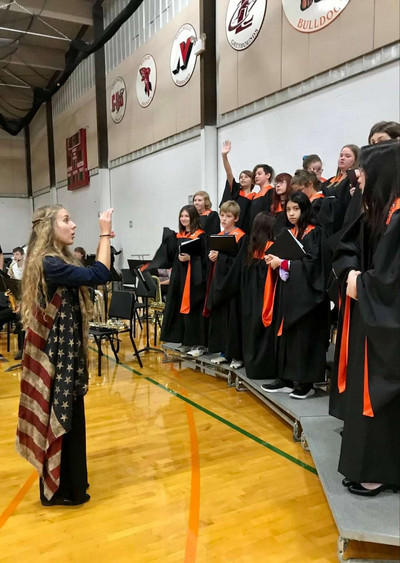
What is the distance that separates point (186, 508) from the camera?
101 inches

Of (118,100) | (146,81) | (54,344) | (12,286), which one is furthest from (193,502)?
(118,100)

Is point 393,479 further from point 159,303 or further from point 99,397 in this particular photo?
point 159,303

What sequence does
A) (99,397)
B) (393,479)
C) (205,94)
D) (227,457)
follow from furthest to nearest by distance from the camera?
(205,94) < (99,397) < (227,457) < (393,479)

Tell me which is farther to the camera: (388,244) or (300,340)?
(300,340)

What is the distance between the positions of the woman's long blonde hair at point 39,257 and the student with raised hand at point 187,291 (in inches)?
98.1

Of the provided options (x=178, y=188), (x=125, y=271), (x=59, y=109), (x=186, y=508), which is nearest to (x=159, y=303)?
(x=125, y=271)

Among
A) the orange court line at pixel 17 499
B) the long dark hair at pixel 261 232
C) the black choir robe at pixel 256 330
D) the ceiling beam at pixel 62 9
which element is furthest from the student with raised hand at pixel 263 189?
the ceiling beam at pixel 62 9

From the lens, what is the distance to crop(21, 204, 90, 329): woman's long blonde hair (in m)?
2.45

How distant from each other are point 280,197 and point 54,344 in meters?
2.94

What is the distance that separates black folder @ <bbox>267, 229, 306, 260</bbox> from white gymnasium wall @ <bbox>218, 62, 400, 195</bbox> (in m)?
2.52

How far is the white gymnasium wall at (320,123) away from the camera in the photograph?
5113 mm

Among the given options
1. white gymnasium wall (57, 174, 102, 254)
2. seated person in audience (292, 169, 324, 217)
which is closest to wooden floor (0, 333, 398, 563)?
seated person in audience (292, 169, 324, 217)

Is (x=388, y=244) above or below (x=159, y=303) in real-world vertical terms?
above

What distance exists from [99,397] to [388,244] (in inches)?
133
